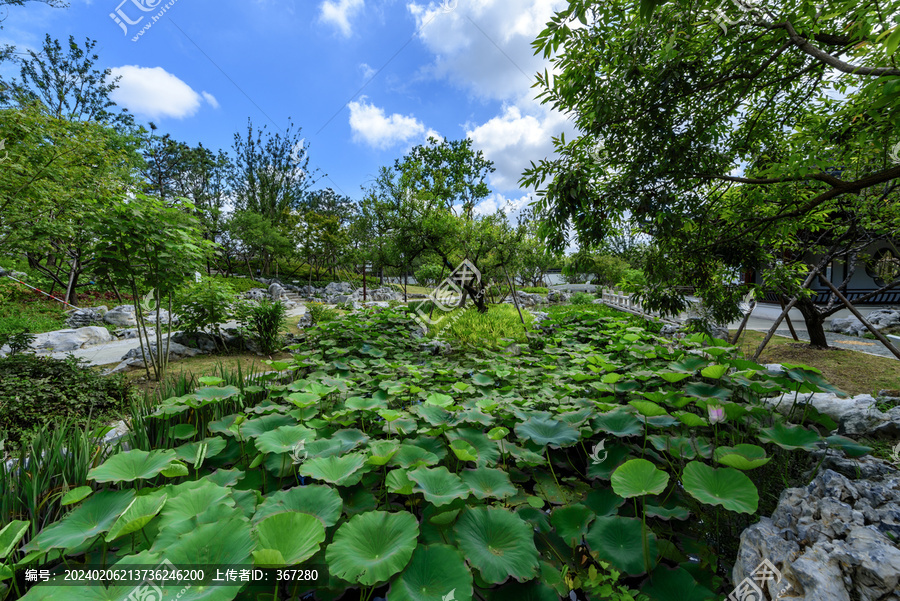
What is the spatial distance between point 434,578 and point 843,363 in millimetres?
7396

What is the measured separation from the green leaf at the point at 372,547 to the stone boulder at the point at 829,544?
41.3 inches

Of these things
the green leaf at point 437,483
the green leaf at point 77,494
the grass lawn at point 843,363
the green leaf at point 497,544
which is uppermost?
the green leaf at point 77,494

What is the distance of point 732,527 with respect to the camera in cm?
152

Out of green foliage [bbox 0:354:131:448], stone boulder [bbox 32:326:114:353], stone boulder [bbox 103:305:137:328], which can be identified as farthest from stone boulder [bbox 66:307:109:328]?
green foliage [bbox 0:354:131:448]

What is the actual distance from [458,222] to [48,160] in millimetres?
6697

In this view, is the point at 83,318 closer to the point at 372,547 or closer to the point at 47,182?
the point at 47,182

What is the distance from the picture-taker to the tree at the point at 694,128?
2.01 meters

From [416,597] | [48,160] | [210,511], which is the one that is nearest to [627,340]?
[416,597]

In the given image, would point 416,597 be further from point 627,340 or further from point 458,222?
point 458,222

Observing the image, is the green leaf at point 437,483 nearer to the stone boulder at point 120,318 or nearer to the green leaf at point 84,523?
the green leaf at point 84,523

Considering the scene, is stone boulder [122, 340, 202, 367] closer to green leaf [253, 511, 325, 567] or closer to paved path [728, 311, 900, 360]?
green leaf [253, 511, 325, 567]

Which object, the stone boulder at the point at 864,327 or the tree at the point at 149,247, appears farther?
the stone boulder at the point at 864,327

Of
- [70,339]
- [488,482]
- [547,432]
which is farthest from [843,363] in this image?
[70,339]

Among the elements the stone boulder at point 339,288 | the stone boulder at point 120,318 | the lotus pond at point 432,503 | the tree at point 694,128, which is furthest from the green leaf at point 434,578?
the stone boulder at point 339,288
